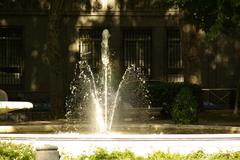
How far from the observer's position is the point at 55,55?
21359 mm

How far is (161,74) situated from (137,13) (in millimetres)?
3048

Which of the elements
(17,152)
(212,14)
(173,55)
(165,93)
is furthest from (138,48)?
(17,152)

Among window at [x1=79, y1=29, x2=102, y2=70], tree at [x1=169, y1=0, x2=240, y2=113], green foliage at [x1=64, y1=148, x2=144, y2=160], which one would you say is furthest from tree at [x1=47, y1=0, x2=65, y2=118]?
green foliage at [x1=64, y1=148, x2=144, y2=160]

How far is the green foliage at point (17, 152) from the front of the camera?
989 cm

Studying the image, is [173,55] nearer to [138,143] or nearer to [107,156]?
[138,143]

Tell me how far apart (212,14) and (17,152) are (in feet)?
27.9

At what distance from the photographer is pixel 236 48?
30.3m

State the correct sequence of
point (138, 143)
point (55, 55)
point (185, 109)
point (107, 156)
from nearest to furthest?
point (107, 156) → point (138, 143) → point (185, 109) → point (55, 55)

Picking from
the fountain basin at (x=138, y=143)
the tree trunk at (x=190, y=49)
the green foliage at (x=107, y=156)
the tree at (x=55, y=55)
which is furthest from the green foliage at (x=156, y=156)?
the tree trunk at (x=190, y=49)

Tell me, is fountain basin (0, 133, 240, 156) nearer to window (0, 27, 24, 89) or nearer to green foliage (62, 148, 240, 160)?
green foliage (62, 148, 240, 160)

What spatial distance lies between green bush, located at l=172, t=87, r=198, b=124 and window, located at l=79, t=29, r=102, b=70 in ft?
45.1

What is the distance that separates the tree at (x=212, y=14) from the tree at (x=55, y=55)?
487cm

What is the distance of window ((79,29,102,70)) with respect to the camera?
30.3 metres

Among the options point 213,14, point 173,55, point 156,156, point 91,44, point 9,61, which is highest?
point 213,14
